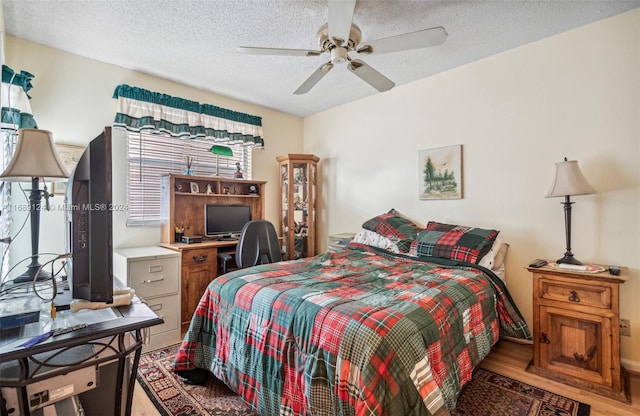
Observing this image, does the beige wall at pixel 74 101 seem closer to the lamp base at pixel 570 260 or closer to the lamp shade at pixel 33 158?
the lamp shade at pixel 33 158

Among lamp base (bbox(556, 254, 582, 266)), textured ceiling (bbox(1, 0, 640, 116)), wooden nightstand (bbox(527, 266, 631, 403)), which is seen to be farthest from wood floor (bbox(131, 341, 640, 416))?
textured ceiling (bbox(1, 0, 640, 116))

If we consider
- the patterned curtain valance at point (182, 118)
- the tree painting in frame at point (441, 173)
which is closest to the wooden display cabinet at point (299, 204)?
the patterned curtain valance at point (182, 118)

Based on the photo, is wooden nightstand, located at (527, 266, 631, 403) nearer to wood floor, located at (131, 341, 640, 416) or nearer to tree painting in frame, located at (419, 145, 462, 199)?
wood floor, located at (131, 341, 640, 416)

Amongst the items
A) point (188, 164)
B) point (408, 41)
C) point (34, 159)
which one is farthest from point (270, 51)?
point (188, 164)

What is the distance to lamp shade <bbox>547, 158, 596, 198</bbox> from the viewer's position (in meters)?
2.21

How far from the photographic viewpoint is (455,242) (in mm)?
2689

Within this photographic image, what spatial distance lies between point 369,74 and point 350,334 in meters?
1.90

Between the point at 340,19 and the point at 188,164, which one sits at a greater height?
the point at 340,19

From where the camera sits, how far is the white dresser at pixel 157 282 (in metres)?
2.60

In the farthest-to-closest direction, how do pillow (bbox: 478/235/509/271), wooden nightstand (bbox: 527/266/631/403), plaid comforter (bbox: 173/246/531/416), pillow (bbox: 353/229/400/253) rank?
pillow (bbox: 353/229/400/253), pillow (bbox: 478/235/509/271), wooden nightstand (bbox: 527/266/631/403), plaid comforter (bbox: 173/246/531/416)

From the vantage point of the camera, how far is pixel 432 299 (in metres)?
1.72

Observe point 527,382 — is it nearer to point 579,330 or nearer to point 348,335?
point 579,330

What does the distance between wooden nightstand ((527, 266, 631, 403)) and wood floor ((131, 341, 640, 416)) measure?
0.06m

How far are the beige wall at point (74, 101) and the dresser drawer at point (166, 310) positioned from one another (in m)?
0.78
